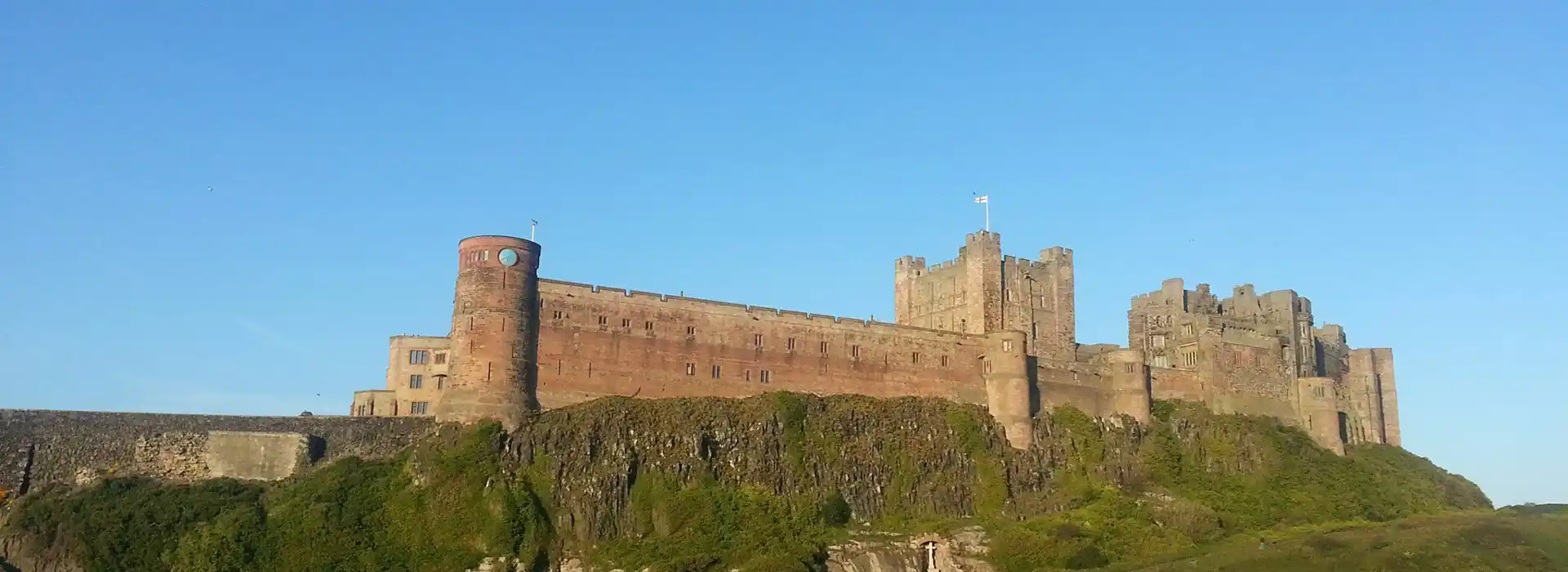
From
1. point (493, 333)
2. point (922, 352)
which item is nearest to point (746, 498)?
point (493, 333)

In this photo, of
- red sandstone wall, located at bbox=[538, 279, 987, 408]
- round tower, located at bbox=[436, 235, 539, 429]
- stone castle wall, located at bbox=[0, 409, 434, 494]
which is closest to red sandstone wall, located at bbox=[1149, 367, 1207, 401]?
red sandstone wall, located at bbox=[538, 279, 987, 408]

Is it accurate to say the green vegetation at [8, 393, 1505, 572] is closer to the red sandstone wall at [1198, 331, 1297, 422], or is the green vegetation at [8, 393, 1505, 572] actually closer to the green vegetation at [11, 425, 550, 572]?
the green vegetation at [11, 425, 550, 572]

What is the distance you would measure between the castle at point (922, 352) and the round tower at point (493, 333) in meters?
0.08

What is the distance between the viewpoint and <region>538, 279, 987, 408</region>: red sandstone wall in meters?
77.4

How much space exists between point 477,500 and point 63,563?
56.9 feet

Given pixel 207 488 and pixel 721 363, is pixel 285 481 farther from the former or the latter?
pixel 721 363

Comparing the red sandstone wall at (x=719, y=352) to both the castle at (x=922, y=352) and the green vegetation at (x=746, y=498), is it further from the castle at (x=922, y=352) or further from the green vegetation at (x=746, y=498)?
the green vegetation at (x=746, y=498)

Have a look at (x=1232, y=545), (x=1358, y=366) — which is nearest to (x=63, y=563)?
(x=1232, y=545)

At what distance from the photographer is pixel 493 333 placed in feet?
244

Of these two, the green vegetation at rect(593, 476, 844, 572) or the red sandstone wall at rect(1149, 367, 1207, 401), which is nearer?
the green vegetation at rect(593, 476, 844, 572)

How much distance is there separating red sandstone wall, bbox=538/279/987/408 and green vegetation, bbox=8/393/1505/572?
1.94m

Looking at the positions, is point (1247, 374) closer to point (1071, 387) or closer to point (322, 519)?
point (1071, 387)

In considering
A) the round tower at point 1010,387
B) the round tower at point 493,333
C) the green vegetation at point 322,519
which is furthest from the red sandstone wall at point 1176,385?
the green vegetation at point 322,519

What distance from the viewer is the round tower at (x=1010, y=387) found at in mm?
86438
